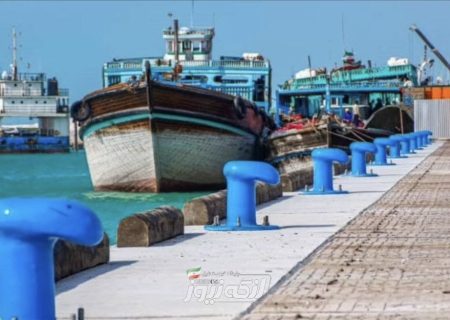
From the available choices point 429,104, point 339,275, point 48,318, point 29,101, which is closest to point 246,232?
point 339,275

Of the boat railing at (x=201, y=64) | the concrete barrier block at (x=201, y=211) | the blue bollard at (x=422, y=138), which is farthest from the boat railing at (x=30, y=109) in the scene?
the concrete barrier block at (x=201, y=211)

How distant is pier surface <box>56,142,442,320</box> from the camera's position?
9016 millimetres

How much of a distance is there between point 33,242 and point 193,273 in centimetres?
340

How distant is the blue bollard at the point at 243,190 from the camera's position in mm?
14047

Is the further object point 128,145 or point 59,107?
point 59,107

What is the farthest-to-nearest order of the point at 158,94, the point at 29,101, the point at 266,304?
the point at 29,101 < the point at 158,94 < the point at 266,304

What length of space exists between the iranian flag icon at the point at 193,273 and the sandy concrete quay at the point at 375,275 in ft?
2.47

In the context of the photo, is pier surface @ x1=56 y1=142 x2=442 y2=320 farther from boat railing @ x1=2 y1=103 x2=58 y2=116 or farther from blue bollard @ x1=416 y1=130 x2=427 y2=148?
→ boat railing @ x1=2 y1=103 x2=58 y2=116

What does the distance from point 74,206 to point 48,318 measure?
2.34ft

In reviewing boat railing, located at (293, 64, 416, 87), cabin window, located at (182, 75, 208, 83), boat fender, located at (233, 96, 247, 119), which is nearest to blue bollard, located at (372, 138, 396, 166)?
boat fender, located at (233, 96, 247, 119)

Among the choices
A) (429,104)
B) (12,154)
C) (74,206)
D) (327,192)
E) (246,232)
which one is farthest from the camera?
(12,154)

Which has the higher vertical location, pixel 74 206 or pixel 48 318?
pixel 74 206

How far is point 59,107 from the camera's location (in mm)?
118500

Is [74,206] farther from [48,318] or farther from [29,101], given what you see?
[29,101]
